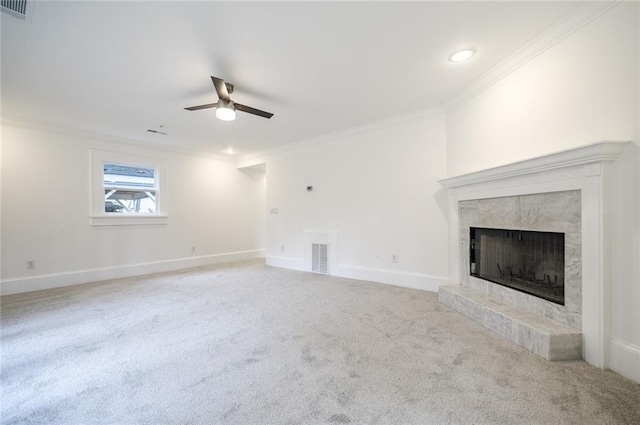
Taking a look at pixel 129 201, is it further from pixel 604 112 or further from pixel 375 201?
pixel 604 112

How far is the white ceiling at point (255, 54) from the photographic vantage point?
186cm

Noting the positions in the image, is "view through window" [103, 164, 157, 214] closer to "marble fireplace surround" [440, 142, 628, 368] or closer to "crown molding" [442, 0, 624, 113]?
"crown molding" [442, 0, 624, 113]

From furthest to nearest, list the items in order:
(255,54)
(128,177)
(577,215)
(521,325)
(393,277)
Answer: (128,177), (393,277), (255,54), (521,325), (577,215)

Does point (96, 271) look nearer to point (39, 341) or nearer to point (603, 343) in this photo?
point (39, 341)

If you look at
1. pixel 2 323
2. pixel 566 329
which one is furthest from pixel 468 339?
pixel 2 323

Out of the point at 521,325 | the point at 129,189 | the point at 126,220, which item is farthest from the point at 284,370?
the point at 129,189

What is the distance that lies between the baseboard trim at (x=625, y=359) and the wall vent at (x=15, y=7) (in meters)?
4.51

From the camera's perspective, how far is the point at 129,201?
4.94 m

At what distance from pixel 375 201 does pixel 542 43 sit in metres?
2.52

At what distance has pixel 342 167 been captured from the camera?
4543 millimetres

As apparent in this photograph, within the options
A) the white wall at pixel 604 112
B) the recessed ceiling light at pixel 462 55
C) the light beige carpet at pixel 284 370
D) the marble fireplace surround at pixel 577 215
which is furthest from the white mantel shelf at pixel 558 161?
the light beige carpet at pixel 284 370

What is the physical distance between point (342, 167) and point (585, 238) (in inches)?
127

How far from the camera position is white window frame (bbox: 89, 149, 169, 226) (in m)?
4.45

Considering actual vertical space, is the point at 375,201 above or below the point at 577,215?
above
